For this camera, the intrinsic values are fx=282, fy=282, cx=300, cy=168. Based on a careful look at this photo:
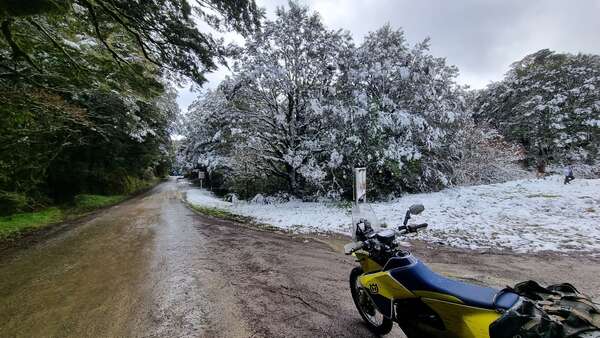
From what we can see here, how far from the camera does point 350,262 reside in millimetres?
5418

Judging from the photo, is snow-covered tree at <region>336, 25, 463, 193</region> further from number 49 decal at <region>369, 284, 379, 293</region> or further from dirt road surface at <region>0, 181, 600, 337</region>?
number 49 decal at <region>369, 284, 379, 293</region>

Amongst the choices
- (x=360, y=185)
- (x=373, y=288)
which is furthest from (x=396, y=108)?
(x=373, y=288)

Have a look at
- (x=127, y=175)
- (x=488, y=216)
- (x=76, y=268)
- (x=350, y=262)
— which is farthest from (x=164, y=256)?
(x=127, y=175)

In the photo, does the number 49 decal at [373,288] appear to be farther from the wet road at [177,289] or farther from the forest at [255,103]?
the forest at [255,103]

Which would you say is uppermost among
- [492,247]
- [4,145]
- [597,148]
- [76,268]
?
[597,148]

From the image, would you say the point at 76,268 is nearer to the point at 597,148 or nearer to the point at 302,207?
the point at 302,207

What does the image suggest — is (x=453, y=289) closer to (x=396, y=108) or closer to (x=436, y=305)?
(x=436, y=305)

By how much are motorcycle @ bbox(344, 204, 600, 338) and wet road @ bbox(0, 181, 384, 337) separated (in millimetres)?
775

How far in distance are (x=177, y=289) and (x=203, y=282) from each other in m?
0.40

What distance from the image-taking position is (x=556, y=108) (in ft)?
66.8

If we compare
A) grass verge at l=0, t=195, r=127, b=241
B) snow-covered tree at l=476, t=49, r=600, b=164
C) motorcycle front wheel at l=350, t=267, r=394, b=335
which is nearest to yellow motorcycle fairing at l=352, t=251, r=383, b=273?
motorcycle front wheel at l=350, t=267, r=394, b=335

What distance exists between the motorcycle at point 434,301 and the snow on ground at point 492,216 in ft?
14.4

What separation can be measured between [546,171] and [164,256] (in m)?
27.4

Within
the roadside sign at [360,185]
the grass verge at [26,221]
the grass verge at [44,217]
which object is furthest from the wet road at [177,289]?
the grass verge at [44,217]
